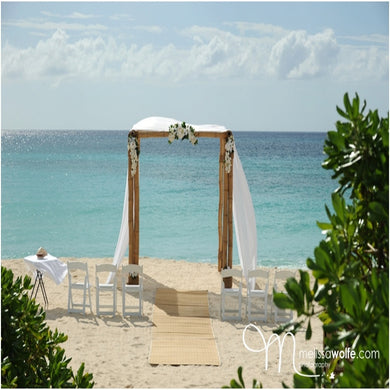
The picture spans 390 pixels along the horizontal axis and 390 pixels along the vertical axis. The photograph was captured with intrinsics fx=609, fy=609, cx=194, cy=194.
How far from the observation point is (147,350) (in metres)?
6.74

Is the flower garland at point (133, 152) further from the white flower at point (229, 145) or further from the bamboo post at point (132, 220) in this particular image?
the white flower at point (229, 145)

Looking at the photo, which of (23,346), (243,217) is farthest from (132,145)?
(23,346)

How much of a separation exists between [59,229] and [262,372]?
16104 mm

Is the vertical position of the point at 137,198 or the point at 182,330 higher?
the point at 137,198

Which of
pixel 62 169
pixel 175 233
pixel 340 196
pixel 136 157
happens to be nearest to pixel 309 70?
pixel 62 169

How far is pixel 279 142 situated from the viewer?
56.0m

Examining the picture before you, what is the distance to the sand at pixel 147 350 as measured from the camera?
19.5ft

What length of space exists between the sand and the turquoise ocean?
6999mm

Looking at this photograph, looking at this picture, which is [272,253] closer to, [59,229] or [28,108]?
[59,229]

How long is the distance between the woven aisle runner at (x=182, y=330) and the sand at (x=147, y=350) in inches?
3.5

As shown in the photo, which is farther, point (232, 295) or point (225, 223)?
point (225, 223)

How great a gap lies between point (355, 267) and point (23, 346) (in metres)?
1.66

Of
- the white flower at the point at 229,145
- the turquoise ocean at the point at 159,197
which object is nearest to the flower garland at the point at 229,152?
the white flower at the point at 229,145

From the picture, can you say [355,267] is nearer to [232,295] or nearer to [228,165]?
[232,295]
